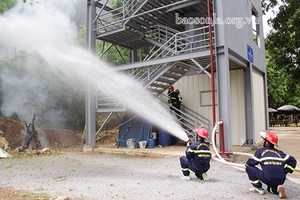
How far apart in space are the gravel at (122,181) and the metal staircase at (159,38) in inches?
145

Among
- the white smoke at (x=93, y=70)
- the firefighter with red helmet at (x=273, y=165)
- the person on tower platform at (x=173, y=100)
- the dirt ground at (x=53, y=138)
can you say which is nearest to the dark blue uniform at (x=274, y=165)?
the firefighter with red helmet at (x=273, y=165)

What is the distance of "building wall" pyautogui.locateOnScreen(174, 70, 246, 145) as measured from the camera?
12.4 meters

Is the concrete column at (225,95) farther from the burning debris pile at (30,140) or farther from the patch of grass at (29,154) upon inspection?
the burning debris pile at (30,140)

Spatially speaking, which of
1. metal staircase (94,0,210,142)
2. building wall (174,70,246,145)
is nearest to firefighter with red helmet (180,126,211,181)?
metal staircase (94,0,210,142)

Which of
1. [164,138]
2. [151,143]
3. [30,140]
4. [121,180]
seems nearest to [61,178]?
[121,180]

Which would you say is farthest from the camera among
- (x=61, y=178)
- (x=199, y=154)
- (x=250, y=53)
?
(x=250, y=53)

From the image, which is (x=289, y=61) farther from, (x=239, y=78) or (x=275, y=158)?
(x=275, y=158)

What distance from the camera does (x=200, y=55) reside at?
32.1 feet

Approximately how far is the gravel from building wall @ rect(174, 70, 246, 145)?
4.46m

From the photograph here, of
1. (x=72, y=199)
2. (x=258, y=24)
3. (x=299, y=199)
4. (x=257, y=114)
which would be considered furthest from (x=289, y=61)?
(x=72, y=199)

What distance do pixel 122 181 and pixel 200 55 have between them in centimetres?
556

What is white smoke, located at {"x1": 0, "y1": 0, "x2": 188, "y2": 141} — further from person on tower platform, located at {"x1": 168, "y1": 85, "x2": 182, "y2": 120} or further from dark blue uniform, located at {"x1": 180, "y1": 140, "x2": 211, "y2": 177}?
dark blue uniform, located at {"x1": 180, "y1": 140, "x2": 211, "y2": 177}

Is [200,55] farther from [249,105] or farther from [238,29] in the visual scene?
[249,105]

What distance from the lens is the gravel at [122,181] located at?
16.8ft
